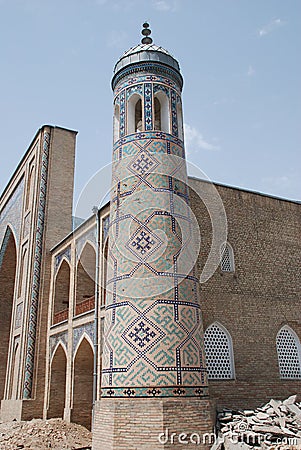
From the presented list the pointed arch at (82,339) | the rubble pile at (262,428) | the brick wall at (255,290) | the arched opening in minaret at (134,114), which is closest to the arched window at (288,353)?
the brick wall at (255,290)

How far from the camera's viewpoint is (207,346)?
9.80 metres

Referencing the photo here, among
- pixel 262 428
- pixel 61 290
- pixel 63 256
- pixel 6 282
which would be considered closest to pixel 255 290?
pixel 262 428

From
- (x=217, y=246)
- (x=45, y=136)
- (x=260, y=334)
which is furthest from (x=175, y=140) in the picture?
(x=45, y=136)

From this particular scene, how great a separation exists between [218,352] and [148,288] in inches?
146

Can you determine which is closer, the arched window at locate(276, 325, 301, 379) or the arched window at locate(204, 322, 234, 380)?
the arched window at locate(204, 322, 234, 380)

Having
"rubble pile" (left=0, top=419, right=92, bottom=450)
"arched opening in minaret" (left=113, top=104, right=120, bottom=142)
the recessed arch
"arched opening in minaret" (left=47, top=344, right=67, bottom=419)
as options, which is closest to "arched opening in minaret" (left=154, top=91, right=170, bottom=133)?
"arched opening in minaret" (left=113, top=104, right=120, bottom=142)

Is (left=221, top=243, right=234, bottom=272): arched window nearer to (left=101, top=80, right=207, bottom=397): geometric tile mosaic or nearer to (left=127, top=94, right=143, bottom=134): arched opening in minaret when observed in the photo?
(left=101, top=80, right=207, bottom=397): geometric tile mosaic

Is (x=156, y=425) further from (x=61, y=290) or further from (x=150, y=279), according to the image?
(x=61, y=290)

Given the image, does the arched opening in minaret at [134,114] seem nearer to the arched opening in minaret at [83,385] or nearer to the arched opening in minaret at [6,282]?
the arched opening in minaret at [83,385]

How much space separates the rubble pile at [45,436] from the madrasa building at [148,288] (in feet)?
1.94

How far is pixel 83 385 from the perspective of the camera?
455 inches

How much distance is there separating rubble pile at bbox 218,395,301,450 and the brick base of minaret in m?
0.38

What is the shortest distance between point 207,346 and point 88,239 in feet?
14.8

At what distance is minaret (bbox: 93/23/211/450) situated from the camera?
645cm
